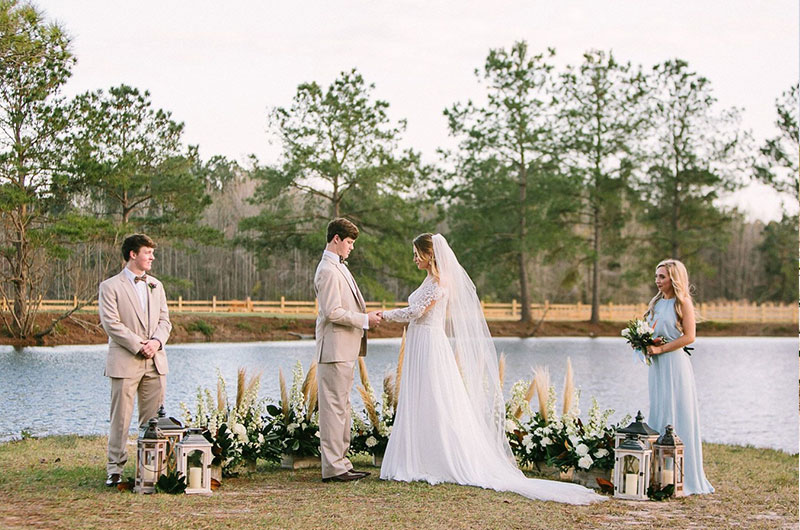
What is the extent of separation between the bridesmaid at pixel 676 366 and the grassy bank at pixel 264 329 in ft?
Result: 62.4

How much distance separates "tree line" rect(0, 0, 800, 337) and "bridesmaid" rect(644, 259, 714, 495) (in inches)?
717

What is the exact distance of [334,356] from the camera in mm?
7062

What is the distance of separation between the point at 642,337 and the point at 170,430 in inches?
149

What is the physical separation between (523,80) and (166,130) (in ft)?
48.7

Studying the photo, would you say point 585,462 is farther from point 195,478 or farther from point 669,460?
point 195,478

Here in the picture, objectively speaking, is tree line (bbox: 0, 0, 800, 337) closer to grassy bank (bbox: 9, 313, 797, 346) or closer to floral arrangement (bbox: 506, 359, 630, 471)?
grassy bank (bbox: 9, 313, 797, 346)

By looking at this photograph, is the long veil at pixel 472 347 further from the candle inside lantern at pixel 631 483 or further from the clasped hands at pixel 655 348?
the clasped hands at pixel 655 348

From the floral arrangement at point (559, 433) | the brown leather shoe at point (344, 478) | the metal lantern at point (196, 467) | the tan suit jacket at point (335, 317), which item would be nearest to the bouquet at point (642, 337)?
the floral arrangement at point (559, 433)

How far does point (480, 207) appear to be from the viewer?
3675 cm

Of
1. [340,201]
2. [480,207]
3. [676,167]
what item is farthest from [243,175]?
[676,167]

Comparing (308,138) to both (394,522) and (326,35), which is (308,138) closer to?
(326,35)

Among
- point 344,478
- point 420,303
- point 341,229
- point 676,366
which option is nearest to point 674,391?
point 676,366

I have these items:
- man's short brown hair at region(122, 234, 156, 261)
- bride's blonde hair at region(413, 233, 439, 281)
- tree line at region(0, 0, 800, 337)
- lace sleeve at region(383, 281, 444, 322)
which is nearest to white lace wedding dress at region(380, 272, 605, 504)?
lace sleeve at region(383, 281, 444, 322)

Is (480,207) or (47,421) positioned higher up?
(480,207)
